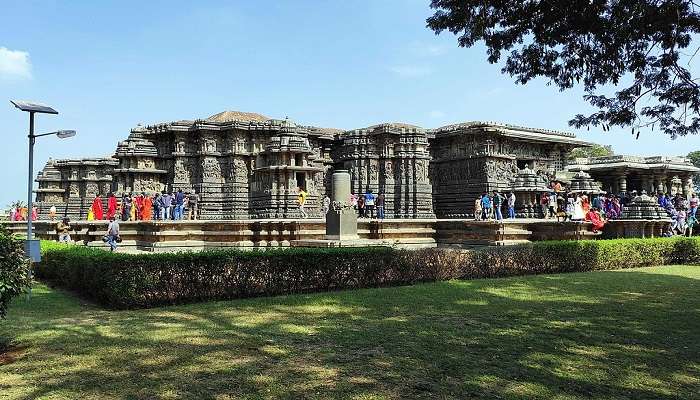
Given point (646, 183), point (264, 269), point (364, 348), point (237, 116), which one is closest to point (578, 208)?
point (264, 269)

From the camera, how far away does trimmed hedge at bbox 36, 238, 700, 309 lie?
7.70 metres

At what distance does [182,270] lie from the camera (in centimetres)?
802

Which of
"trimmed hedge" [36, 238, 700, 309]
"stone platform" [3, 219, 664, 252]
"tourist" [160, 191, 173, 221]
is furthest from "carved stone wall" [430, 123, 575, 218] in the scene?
"trimmed hedge" [36, 238, 700, 309]

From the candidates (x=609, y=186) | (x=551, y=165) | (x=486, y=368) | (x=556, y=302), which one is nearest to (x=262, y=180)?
(x=551, y=165)

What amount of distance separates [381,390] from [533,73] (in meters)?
7.36

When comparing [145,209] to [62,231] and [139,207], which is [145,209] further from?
[62,231]

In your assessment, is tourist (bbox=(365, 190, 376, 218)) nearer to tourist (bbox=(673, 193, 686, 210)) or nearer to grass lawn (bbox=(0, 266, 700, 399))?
tourist (bbox=(673, 193, 686, 210))

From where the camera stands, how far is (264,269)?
866cm

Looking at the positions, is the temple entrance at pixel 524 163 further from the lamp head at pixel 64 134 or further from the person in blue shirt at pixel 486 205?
the lamp head at pixel 64 134

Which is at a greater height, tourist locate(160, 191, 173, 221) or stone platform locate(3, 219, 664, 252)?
tourist locate(160, 191, 173, 221)

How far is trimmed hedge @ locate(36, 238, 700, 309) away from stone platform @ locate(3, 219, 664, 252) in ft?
14.1

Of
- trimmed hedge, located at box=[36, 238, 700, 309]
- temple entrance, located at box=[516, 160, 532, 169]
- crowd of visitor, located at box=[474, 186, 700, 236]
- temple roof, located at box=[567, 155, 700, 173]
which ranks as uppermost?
temple roof, located at box=[567, 155, 700, 173]

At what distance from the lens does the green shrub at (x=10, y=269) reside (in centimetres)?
540

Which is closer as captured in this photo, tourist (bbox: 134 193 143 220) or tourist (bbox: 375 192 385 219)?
tourist (bbox: 134 193 143 220)
